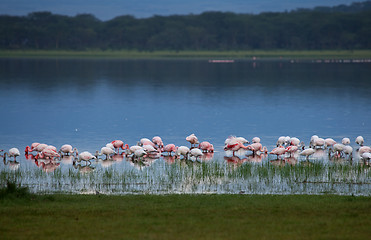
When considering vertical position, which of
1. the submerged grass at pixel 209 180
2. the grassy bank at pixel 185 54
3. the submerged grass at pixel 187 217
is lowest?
the submerged grass at pixel 187 217

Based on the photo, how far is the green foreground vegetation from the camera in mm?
10188

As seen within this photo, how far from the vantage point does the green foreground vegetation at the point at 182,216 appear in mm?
10188

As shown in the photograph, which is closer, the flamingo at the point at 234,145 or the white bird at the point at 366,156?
the white bird at the point at 366,156

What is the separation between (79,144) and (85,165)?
464 cm

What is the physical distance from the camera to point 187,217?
1144 centimetres

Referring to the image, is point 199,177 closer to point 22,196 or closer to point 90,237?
point 22,196

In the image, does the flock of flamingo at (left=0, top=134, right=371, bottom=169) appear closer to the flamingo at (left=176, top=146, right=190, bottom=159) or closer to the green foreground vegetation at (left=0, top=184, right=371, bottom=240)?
the flamingo at (left=176, top=146, right=190, bottom=159)

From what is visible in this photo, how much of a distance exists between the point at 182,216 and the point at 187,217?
135 mm

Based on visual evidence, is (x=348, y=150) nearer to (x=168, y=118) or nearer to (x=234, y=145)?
(x=234, y=145)

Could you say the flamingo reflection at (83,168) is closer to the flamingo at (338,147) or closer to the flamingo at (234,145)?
the flamingo at (234,145)

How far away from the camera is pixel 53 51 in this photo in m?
199

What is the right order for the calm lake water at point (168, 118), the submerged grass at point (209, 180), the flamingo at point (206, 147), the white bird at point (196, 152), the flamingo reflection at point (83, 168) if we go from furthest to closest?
the flamingo at point (206, 147), the white bird at point (196, 152), the flamingo reflection at point (83, 168), the calm lake water at point (168, 118), the submerged grass at point (209, 180)

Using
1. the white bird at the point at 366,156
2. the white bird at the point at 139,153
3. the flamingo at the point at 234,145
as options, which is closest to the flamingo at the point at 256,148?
the flamingo at the point at 234,145

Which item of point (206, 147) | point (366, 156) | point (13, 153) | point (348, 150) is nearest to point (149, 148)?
point (206, 147)
